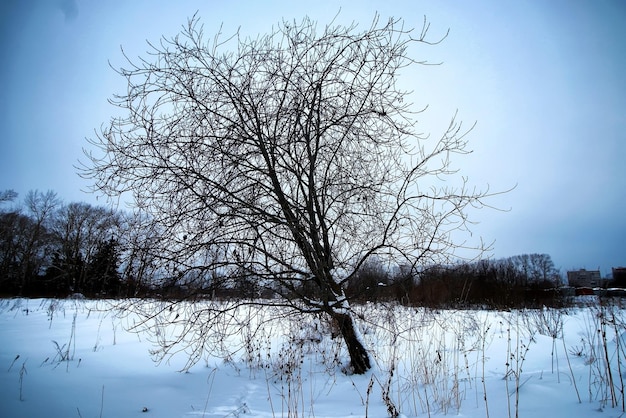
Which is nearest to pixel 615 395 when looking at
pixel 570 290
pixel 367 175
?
pixel 367 175

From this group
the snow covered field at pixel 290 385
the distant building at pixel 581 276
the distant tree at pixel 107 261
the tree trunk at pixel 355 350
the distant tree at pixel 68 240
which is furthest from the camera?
the distant building at pixel 581 276

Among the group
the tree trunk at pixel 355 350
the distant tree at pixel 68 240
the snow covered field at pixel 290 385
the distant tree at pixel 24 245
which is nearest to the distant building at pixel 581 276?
the snow covered field at pixel 290 385

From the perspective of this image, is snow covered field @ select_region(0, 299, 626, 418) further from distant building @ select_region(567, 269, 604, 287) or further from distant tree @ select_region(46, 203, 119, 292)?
distant building @ select_region(567, 269, 604, 287)

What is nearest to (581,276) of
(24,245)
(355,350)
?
(355,350)

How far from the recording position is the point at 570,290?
50.3ft

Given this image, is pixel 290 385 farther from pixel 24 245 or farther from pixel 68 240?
pixel 24 245

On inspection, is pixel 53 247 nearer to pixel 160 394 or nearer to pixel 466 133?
pixel 160 394

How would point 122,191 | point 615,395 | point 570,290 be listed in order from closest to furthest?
1. point 615,395
2. point 122,191
3. point 570,290

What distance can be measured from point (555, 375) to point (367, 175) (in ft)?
10.5

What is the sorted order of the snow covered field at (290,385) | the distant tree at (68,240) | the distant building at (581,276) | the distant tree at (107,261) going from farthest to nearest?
1. the distant building at (581,276)
2. the distant tree at (68,240)
3. the distant tree at (107,261)
4. the snow covered field at (290,385)

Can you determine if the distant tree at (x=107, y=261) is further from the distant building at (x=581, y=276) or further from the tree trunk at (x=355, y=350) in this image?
the distant building at (x=581, y=276)

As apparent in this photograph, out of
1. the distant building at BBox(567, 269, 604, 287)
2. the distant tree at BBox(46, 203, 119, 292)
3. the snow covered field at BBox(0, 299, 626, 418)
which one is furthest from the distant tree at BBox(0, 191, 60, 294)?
the distant building at BBox(567, 269, 604, 287)

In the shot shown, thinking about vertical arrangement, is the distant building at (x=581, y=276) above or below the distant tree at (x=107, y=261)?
below

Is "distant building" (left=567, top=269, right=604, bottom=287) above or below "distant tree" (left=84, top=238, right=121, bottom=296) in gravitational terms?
below
